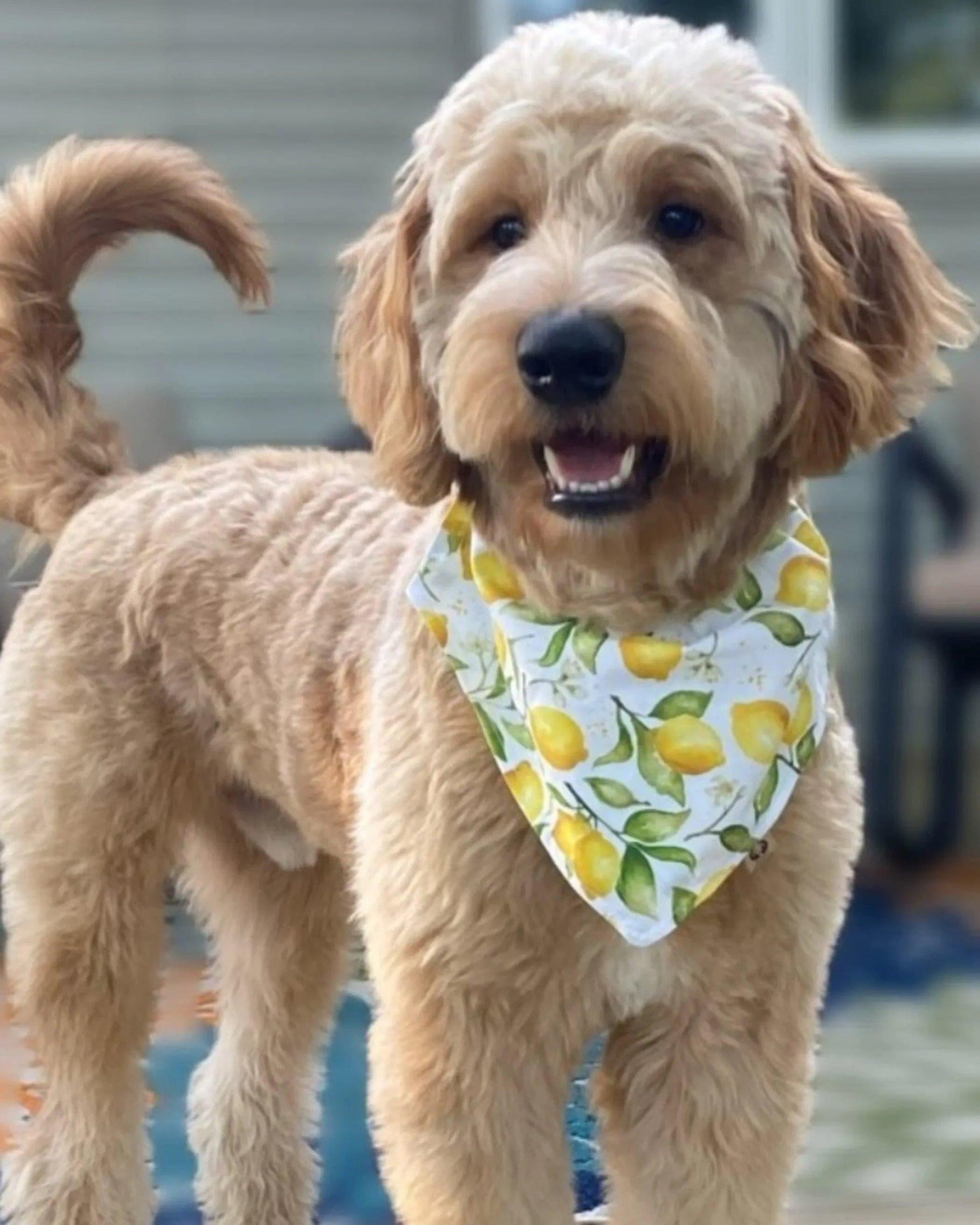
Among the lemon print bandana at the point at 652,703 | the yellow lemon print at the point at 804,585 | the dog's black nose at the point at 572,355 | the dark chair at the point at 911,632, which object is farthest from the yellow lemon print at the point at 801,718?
the dark chair at the point at 911,632

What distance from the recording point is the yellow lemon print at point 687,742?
8.56 ft

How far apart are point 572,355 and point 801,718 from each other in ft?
2.07

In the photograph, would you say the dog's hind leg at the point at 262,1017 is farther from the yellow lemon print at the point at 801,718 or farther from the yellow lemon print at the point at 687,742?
the yellow lemon print at the point at 801,718

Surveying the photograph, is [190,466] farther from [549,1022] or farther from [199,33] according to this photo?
[199,33]

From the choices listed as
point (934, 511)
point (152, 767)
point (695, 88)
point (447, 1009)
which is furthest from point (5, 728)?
point (934, 511)

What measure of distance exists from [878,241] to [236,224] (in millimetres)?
1108

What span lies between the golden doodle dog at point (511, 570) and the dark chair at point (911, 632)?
140 inches

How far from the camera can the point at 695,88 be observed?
2350 mm

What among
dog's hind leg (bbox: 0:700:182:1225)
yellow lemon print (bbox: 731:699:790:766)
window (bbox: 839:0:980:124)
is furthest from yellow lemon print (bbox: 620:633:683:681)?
window (bbox: 839:0:980:124)

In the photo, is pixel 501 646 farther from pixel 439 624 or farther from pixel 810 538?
pixel 810 538

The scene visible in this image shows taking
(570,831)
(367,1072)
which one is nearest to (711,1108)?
(570,831)

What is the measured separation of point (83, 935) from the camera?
314 centimetres

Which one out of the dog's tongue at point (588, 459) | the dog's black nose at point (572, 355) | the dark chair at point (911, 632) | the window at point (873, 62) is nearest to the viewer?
the dog's black nose at point (572, 355)

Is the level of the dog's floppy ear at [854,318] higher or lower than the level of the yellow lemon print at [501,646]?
higher
